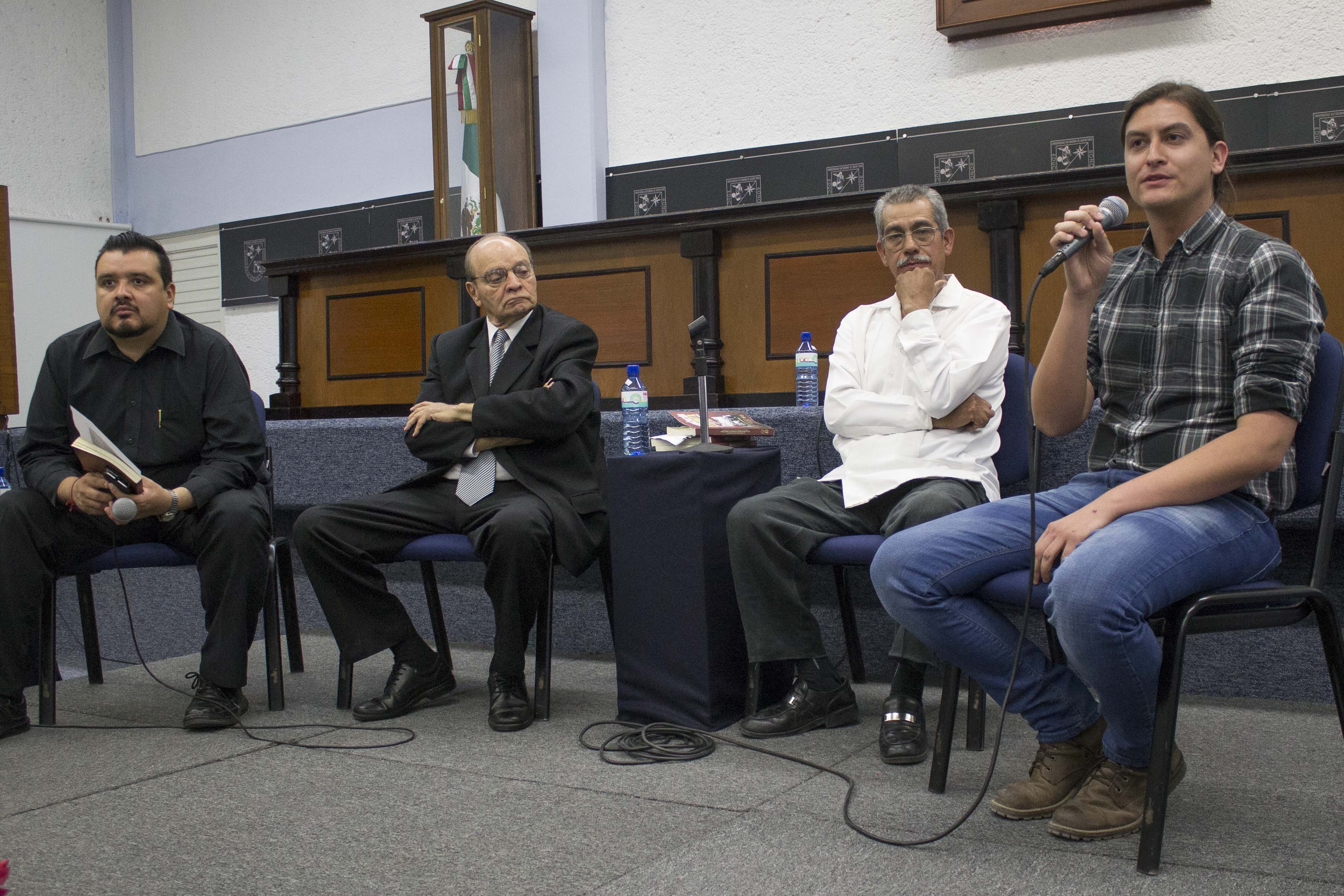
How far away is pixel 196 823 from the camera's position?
69.1 inches

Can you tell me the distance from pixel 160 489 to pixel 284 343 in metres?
2.29

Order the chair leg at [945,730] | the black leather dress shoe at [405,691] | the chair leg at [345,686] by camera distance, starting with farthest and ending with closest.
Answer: the chair leg at [345,686], the black leather dress shoe at [405,691], the chair leg at [945,730]

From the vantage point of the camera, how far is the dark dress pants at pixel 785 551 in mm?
2160

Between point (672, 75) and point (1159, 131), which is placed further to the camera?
point (672, 75)

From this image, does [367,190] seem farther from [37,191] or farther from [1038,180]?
[1038,180]

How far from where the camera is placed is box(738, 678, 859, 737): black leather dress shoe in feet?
7.17

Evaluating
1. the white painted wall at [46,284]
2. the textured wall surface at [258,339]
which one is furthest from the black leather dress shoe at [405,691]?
the white painted wall at [46,284]

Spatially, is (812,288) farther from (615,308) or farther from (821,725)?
(821,725)

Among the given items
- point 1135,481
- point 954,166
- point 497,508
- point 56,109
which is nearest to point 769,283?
point 954,166

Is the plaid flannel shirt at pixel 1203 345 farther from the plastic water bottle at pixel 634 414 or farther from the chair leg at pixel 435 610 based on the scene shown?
the chair leg at pixel 435 610

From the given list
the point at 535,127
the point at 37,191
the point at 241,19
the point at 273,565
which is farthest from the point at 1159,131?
the point at 37,191

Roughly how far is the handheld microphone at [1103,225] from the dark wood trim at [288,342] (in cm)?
349

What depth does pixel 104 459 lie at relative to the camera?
2.34 meters

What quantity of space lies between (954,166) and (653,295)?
62.6 inches
